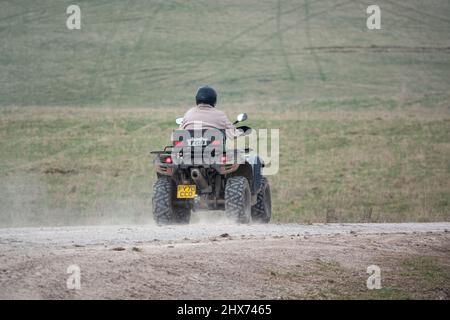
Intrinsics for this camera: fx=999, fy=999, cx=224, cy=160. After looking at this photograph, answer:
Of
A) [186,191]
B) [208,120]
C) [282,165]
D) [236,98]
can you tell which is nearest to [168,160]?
[186,191]

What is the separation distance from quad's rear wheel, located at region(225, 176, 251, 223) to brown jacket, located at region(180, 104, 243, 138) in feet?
2.80

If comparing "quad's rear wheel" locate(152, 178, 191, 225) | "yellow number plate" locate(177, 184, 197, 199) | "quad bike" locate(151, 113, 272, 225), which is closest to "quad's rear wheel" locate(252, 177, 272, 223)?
"quad bike" locate(151, 113, 272, 225)

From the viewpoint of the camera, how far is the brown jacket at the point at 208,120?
52.7ft

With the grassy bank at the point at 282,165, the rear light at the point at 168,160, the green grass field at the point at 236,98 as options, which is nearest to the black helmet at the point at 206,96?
the rear light at the point at 168,160

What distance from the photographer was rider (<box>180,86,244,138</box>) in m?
16.1

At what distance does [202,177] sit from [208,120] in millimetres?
967

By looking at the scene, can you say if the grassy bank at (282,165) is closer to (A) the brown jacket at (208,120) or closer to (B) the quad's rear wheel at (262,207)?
(B) the quad's rear wheel at (262,207)

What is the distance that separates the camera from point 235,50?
78125 mm

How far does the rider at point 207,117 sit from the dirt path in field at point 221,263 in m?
1.92

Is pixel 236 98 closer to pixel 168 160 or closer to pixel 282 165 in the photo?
pixel 282 165

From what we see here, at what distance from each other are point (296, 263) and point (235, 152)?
470 centimetres

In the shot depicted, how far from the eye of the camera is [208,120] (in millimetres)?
16062
